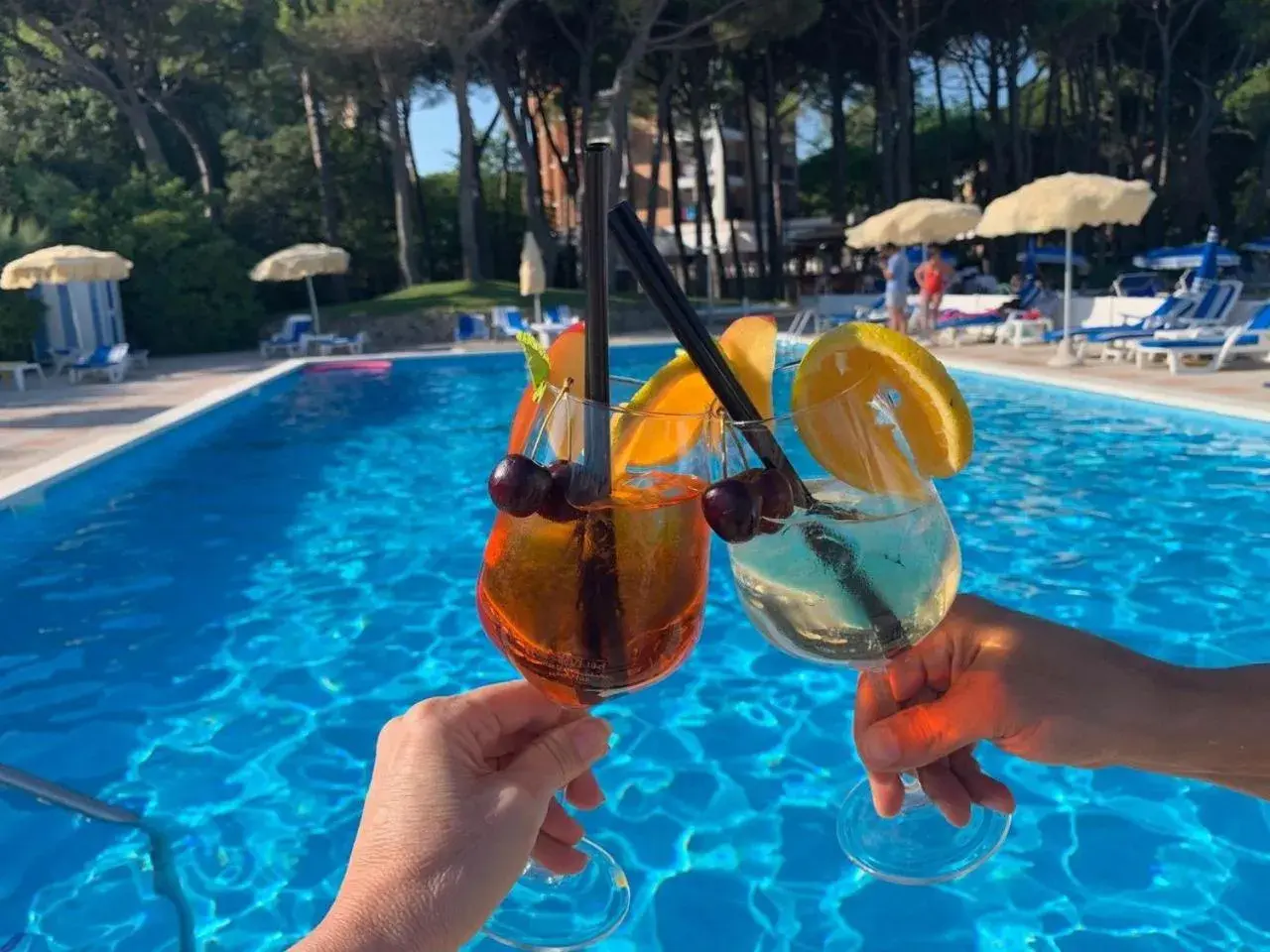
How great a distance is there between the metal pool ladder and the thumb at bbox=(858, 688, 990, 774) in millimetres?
2195

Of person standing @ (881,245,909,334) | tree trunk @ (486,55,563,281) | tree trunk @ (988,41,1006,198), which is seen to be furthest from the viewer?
tree trunk @ (988,41,1006,198)

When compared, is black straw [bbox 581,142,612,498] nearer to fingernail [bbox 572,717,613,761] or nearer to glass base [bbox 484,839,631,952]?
fingernail [bbox 572,717,613,761]

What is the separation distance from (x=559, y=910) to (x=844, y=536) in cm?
75

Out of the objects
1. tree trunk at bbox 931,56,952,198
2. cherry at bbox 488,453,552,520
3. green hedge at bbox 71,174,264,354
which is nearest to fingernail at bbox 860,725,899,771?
cherry at bbox 488,453,552,520

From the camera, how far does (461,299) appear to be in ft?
79.8

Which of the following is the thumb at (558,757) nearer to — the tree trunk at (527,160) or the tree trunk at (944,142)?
the tree trunk at (527,160)

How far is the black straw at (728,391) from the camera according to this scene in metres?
0.90

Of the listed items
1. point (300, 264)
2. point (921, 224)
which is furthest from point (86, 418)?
point (921, 224)

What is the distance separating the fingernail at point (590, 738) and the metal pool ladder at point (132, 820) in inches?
76.4

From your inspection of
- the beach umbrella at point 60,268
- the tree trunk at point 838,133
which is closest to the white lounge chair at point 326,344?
the beach umbrella at point 60,268

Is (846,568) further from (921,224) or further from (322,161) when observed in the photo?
(322,161)

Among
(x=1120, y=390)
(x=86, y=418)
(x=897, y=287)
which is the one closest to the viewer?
(x=1120, y=390)

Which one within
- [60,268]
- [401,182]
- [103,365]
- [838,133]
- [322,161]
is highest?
[838,133]

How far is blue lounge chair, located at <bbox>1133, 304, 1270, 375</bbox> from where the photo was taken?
11.8 meters
